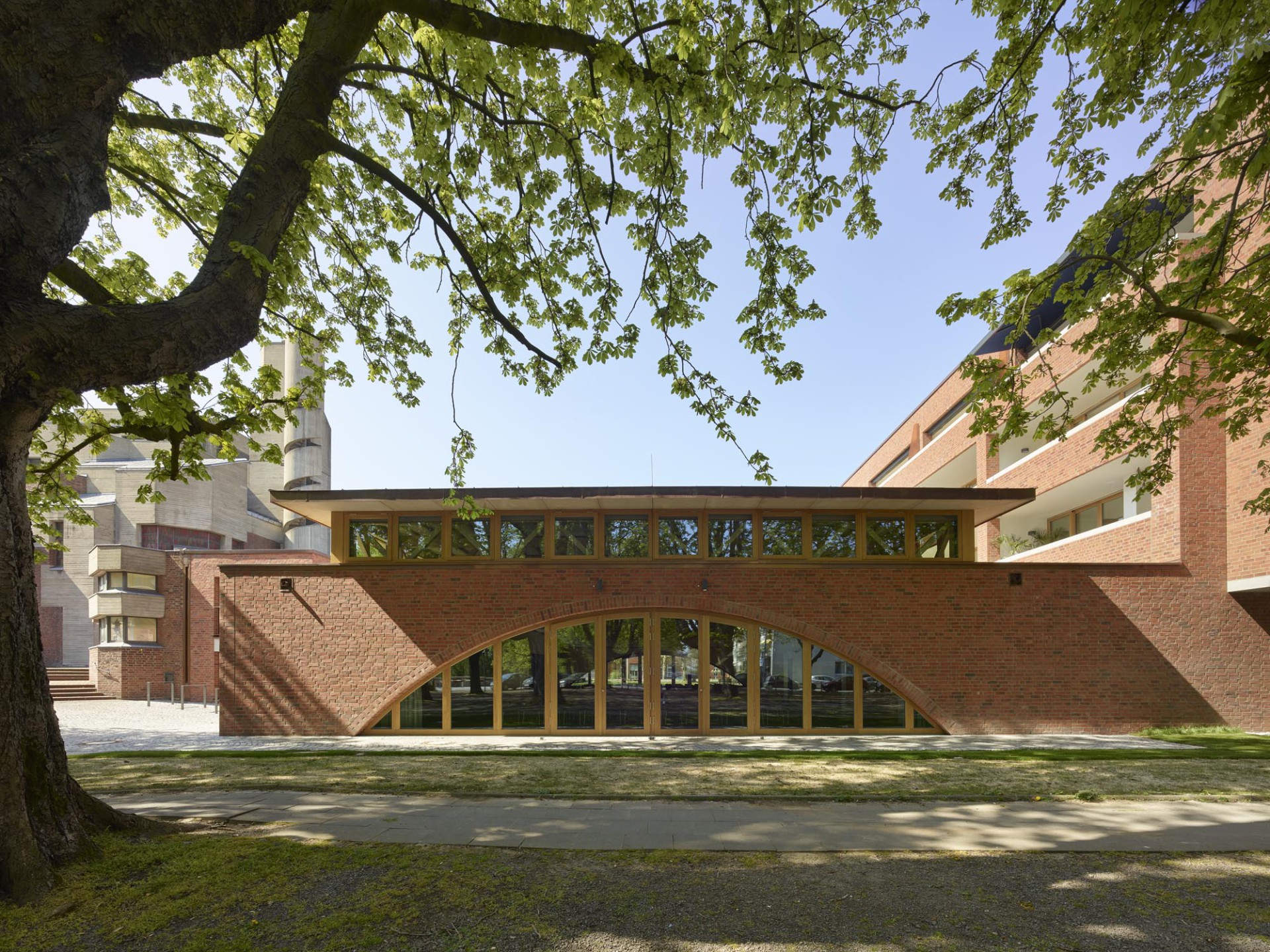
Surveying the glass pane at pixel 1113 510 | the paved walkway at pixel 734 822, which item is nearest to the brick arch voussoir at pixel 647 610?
the paved walkway at pixel 734 822

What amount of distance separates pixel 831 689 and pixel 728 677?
2128 mm

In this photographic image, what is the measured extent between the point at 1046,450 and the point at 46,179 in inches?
835

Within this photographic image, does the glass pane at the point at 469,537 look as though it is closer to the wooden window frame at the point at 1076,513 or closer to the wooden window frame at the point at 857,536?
the wooden window frame at the point at 857,536

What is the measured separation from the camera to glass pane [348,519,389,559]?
13922 mm

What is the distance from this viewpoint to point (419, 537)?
13836 mm

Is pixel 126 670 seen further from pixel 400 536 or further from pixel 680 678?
pixel 680 678

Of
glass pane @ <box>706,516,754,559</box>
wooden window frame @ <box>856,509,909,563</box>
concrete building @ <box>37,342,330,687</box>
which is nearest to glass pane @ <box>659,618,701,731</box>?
glass pane @ <box>706,516,754,559</box>

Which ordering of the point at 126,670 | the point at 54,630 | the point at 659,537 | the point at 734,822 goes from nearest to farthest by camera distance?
1. the point at 734,822
2. the point at 659,537
3. the point at 126,670
4. the point at 54,630

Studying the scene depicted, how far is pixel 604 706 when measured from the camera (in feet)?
43.5

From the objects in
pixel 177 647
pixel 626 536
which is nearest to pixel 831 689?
pixel 626 536

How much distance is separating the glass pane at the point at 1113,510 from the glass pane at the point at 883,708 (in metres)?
9.47

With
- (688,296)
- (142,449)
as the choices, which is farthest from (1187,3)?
(142,449)

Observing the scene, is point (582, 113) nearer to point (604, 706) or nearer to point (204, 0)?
point (204, 0)

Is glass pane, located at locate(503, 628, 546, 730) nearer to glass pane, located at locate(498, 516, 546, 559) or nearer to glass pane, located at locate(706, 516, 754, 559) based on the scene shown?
glass pane, located at locate(498, 516, 546, 559)
